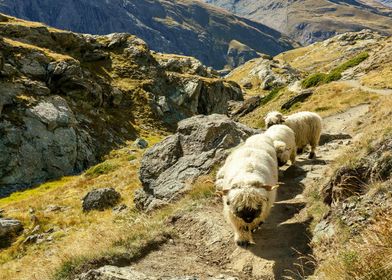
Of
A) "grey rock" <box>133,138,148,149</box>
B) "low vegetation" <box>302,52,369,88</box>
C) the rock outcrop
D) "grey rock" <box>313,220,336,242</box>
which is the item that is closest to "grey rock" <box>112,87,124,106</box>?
"grey rock" <box>133,138,148,149</box>

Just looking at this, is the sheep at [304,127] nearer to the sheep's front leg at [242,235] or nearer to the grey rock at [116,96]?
the sheep's front leg at [242,235]

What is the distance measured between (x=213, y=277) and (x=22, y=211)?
24.5 meters

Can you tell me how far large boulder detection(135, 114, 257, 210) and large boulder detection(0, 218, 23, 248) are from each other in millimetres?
9018

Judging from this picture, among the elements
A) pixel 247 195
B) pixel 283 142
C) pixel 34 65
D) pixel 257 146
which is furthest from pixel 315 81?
pixel 247 195

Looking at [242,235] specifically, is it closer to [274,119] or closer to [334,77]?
[274,119]

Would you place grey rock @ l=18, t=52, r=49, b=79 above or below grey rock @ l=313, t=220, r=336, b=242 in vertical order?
below

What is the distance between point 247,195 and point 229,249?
1.93 m

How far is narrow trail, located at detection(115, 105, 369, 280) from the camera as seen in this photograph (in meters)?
9.62

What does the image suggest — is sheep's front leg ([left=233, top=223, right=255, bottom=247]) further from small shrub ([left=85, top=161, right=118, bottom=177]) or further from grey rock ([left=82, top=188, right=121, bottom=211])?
small shrub ([left=85, top=161, right=118, bottom=177])

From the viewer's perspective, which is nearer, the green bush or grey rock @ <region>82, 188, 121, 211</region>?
grey rock @ <region>82, 188, 121, 211</region>

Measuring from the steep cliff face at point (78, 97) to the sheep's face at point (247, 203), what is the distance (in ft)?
116

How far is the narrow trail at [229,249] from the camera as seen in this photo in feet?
31.6

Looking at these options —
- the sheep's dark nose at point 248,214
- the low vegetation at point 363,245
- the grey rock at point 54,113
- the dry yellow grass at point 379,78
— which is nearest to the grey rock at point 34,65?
the grey rock at point 54,113

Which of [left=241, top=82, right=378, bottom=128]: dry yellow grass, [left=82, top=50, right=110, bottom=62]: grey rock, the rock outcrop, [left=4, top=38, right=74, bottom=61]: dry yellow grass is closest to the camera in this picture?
[left=241, top=82, right=378, bottom=128]: dry yellow grass
